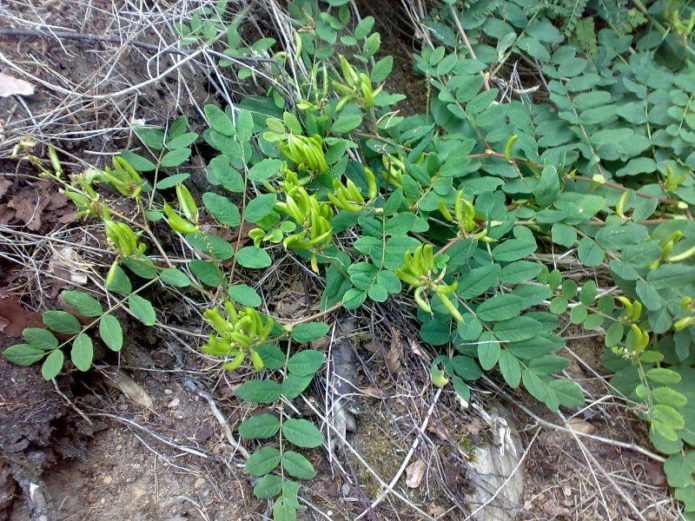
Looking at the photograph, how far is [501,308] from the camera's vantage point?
1.52 m

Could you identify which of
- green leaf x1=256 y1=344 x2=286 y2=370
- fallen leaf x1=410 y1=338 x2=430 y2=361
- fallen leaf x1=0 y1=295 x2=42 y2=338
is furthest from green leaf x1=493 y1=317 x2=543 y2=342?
fallen leaf x1=0 y1=295 x2=42 y2=338

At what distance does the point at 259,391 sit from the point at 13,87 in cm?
124

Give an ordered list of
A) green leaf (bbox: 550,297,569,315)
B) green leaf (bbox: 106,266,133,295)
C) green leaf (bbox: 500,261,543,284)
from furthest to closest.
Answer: green leaf (bbox: 550,297,569,315)
green leaf (bbox: 500,261,543,284)
green leaf (bbox: 106,266,133,295)

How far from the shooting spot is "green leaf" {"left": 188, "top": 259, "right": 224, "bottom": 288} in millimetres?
1489

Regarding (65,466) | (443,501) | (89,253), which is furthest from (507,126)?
(65,466)

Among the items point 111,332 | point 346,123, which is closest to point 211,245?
point 111,332

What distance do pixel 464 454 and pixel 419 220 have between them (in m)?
0.73

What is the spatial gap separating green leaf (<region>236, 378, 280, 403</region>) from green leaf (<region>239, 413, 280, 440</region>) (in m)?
0.05

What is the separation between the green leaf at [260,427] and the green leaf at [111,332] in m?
0.41

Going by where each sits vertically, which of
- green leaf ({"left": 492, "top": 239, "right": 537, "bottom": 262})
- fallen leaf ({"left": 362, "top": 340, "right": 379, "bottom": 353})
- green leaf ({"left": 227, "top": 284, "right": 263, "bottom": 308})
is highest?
green leaf ({"left": 492, "top": 239, "right": 537, "bottom": 262})

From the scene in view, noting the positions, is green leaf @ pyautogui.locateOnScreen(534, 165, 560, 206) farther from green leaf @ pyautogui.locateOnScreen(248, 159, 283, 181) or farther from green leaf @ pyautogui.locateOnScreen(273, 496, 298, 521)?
green leaf @ pyautogui.locateOnScreen(273, 496, 298, 521)

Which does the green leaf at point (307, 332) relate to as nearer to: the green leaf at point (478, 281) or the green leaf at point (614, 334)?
the green leaf at point (478, 281)

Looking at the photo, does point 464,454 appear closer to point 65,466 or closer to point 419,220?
point 419,220

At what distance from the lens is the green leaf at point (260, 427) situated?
144cm
